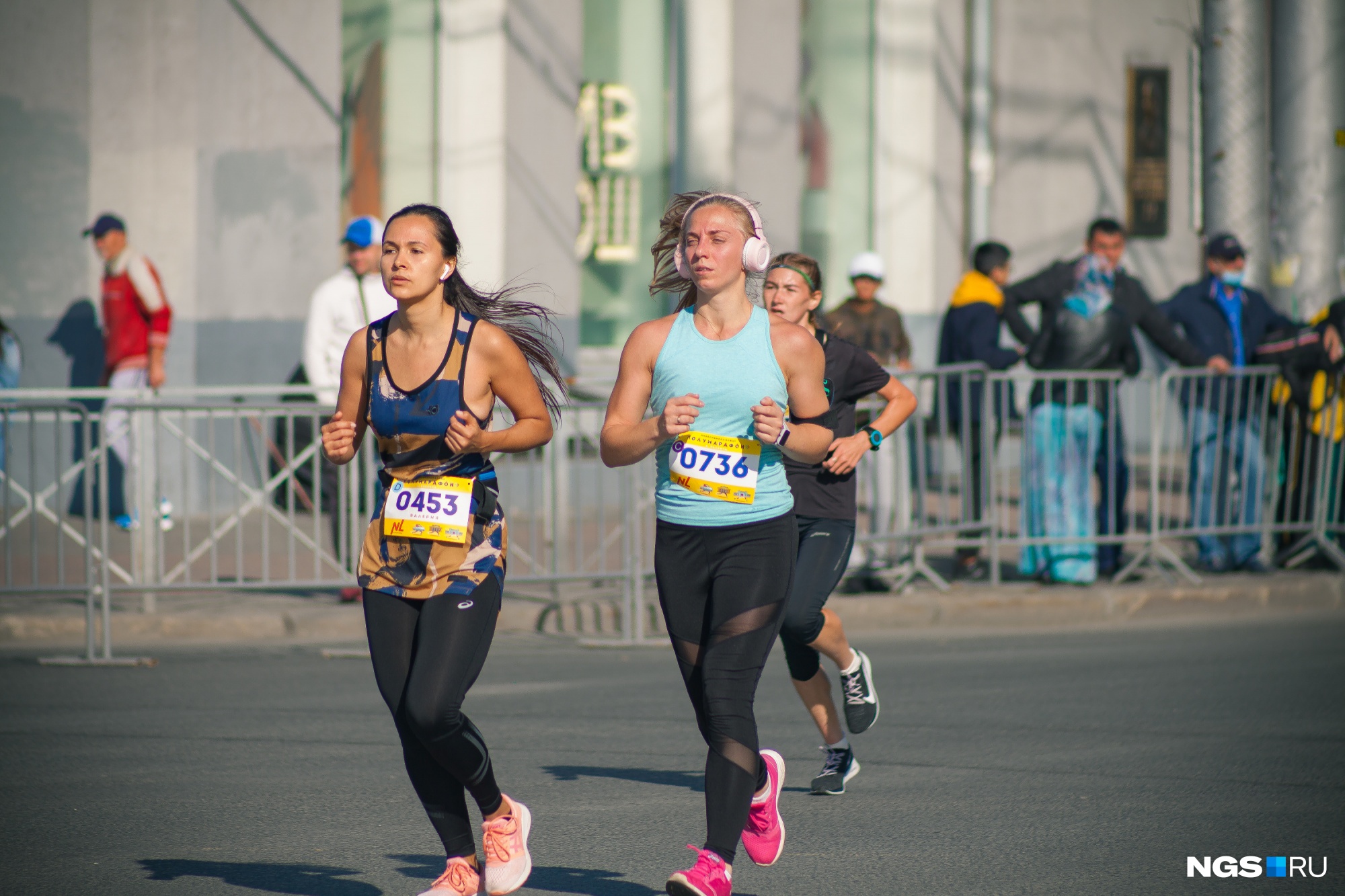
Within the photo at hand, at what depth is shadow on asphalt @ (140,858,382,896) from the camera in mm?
4852

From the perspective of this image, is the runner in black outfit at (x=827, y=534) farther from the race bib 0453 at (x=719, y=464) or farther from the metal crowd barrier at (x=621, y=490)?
the metal crowd barrier at (x=621, y=490)

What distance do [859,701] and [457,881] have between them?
6.91 feet

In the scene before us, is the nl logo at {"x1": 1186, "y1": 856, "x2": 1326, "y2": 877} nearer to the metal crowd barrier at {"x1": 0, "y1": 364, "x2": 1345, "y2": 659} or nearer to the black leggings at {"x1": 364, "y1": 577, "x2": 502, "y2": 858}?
the black leggings at {"x1": 364, "y1": 577, "x2": 502, "y2": 858}

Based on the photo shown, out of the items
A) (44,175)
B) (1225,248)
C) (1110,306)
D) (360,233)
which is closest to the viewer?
(360,233)

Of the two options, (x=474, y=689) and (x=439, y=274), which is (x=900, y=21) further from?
(x=439, y=274)

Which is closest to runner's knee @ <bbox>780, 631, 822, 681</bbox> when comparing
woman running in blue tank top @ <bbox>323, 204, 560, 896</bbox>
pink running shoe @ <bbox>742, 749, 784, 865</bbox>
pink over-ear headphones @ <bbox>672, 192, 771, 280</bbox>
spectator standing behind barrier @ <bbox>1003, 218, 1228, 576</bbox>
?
pink running shoe @ <bbox>742, 749, 784, 865</bbox>

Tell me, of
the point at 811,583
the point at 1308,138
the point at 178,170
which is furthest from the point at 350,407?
the point at 178,170

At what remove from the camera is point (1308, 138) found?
10180 mm

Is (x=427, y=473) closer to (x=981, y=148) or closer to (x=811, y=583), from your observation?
(x=811, y=583)

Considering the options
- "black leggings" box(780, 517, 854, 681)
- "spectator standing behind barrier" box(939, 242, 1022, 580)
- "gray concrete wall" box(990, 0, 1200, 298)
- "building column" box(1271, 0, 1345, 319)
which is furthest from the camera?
"gray concrete wall" box(990, 0, 1200, 298)

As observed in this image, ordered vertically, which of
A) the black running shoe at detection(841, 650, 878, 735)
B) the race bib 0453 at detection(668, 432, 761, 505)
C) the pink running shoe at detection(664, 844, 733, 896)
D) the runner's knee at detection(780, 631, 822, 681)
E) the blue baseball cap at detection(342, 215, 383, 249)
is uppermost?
the blue baseball cap at detection(342, 215, 383, 249)

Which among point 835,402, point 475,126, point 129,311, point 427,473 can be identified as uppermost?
point 475,126

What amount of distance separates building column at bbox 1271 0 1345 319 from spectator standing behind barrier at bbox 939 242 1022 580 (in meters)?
1.90

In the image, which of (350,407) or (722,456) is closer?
(722,456)
